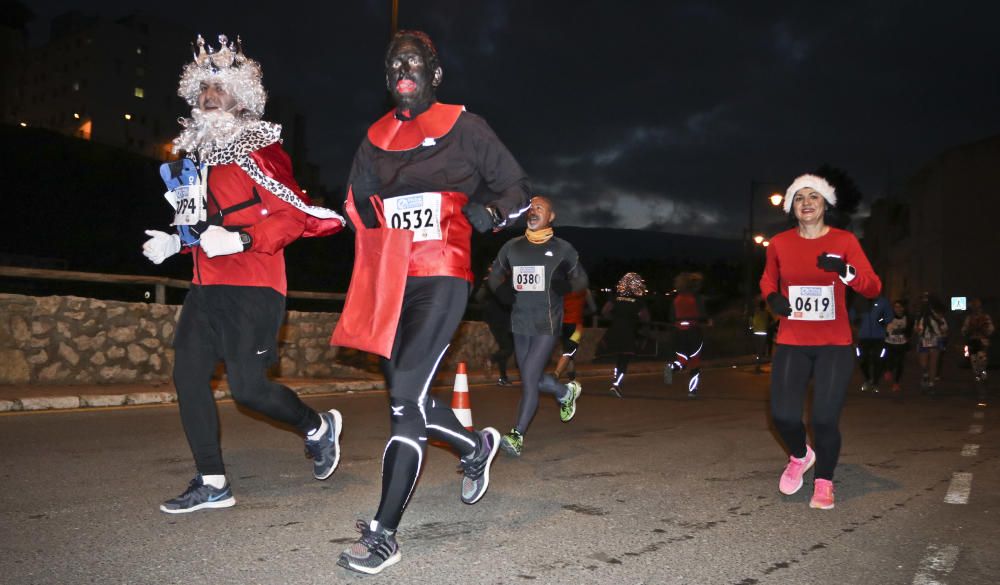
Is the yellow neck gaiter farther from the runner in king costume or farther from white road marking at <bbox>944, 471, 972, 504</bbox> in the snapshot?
white road marking at <bbox>944, 471, 972, 504</bbox>

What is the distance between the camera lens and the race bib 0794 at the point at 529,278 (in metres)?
7.11

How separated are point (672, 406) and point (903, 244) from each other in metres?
52.2

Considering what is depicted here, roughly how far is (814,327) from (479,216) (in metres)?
2.46

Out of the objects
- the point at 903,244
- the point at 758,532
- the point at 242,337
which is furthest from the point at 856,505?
the point at 903,244

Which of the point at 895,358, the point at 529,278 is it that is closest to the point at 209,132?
the point at 529,278

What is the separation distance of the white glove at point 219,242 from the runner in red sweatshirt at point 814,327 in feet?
9.71

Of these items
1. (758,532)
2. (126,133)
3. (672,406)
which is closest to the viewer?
(758,532)

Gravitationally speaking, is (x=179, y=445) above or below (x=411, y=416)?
below

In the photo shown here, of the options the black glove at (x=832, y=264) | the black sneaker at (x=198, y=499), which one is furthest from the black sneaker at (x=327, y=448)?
the black glove at (x=832, y=264)

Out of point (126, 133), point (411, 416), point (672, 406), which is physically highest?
point (126, 133)

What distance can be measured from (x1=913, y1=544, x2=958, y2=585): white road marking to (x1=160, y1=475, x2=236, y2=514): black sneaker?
123 inches

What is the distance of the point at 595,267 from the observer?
4469 inches

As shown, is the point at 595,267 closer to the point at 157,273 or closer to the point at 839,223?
the point at 157,273

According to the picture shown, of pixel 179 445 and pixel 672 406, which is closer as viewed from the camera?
pixel 179 445
